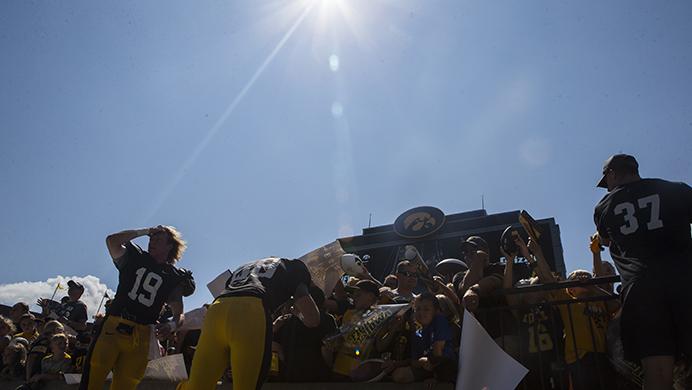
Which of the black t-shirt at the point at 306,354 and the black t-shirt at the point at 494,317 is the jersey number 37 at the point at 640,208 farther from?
the black t-shirt at the point at 306,354

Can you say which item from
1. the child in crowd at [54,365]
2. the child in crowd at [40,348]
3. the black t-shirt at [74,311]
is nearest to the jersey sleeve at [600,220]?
the child in crowd at [54,365]

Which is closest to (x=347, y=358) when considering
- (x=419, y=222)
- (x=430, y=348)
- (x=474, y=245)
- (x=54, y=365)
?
(x=430, y=348)

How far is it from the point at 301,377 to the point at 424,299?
5.10 feet

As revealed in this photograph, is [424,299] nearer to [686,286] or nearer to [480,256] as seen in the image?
[480,256]

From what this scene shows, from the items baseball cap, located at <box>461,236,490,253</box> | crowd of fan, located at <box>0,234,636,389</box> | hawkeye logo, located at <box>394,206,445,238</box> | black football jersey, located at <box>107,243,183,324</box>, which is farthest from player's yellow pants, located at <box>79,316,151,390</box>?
hawkeye logo, located at <box>394,206,445,238</box>

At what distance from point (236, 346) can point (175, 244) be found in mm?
2028

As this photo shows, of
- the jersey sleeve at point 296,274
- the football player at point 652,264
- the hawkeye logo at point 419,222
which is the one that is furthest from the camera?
the hawkeye logo at point 419,222

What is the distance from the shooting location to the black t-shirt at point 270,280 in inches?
144

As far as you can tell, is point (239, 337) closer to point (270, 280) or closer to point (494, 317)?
point (270, 280)

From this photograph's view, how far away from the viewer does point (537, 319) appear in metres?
4.47

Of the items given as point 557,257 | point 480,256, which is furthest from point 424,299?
point 557,257

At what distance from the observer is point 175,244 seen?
197 inches

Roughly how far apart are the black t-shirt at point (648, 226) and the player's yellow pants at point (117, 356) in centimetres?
425

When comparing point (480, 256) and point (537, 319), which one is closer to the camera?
point (537, 319)
